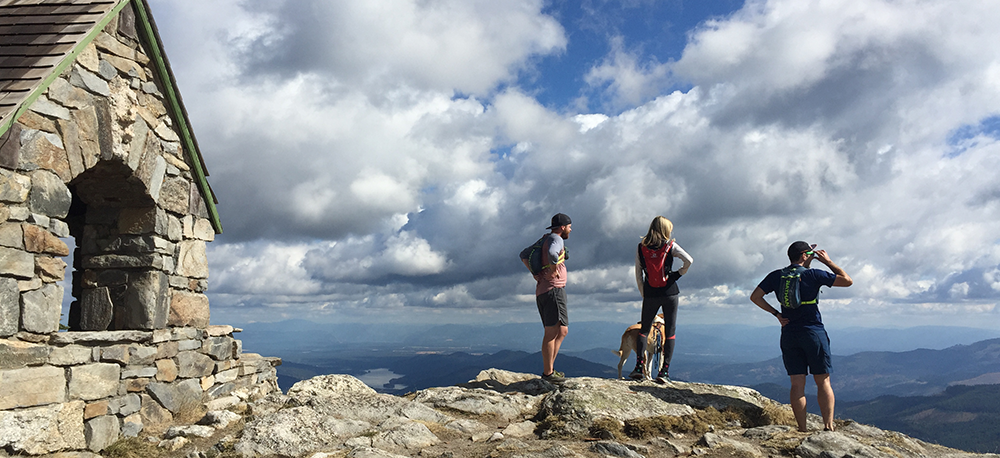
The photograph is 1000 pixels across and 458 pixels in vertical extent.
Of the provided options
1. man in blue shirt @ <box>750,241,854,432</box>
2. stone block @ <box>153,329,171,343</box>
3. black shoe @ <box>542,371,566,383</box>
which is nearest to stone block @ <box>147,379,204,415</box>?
stone block @ <box>153,329,171,343</box>

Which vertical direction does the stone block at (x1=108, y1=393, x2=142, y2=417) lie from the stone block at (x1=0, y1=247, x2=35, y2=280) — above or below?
below

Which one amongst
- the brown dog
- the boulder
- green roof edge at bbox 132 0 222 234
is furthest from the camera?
the brown dog

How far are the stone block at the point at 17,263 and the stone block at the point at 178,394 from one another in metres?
2.29

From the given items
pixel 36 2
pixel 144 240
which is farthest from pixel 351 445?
pixel 36 2

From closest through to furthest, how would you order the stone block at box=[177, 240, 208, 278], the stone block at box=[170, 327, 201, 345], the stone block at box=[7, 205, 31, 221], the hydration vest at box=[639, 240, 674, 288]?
the stone block at box=[7, 205, 31, 221] < the stone block at box=[170, 327, 201, 345] < the stone block at box=[177, 240, 208, 278] < the hydration vest at box=[639, 240, 674, 288]

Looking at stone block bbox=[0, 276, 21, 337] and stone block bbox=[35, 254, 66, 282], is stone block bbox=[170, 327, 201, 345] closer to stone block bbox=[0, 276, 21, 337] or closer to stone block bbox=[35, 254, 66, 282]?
stone block bbox=[35, 254, 66, 282]

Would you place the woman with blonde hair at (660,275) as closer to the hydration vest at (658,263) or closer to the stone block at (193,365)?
the hydration vest at (658,263)

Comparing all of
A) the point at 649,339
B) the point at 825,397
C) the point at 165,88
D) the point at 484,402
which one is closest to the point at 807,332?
the point at 825,397

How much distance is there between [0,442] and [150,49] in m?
5.52

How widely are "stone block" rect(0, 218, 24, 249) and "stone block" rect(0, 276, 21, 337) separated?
0.49ft

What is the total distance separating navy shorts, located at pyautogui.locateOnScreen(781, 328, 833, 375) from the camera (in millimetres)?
7434

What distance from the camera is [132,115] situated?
7.83 metres

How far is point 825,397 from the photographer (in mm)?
7414

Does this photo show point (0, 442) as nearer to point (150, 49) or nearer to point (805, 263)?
point (150, 49)
